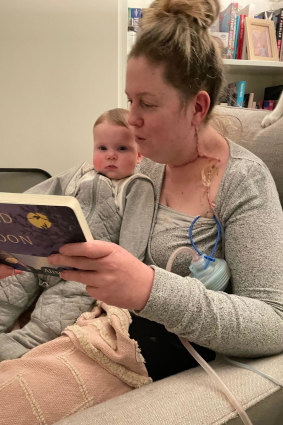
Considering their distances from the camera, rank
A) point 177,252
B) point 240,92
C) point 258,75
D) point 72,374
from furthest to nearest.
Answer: point 258,75 → point 240,92 → point 177,252 → point 72,374

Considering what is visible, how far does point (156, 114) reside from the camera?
31.6 inches

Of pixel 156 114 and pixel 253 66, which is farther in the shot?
pixel 253 66

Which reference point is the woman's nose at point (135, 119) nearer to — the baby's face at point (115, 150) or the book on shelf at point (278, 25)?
the baby's face at point (115, 150)

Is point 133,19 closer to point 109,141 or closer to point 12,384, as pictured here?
point 109,141

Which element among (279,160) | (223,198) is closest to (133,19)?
(279,160)

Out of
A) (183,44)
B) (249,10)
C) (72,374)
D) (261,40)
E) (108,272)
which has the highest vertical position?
(249,10)

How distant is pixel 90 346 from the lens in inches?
28.0

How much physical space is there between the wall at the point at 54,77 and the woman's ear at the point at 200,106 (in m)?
1.09

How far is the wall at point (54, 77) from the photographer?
169 cm

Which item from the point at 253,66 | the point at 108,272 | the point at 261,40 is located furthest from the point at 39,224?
the point at 261,40

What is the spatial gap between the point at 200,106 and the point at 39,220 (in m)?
0.53

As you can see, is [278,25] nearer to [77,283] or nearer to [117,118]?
[117,118]

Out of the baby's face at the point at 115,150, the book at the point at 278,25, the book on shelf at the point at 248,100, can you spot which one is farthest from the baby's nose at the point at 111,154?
the book at the point at 278,25

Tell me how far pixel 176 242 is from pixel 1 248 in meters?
0.41
